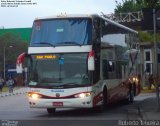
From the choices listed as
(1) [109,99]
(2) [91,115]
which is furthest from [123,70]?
(2) [91,115]

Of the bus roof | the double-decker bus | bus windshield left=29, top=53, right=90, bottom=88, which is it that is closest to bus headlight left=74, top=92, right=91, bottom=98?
the double-decker bus

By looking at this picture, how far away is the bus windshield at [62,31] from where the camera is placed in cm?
2092

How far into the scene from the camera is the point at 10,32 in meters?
101

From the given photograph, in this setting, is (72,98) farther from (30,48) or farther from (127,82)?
(127,82)

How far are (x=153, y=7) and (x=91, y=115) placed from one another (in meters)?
4.87

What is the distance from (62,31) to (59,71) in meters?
1.54

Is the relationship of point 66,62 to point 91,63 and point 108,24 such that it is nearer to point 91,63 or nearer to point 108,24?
point 91,63

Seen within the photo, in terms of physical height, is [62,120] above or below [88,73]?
below

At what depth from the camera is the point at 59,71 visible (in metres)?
20.7

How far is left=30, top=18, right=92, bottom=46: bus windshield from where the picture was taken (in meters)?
20.9

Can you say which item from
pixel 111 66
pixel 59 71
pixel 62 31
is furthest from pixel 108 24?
pixel 59 71

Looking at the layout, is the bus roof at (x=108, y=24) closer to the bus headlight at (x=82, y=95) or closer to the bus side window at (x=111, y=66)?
the bus side window at (x=111, y=66)

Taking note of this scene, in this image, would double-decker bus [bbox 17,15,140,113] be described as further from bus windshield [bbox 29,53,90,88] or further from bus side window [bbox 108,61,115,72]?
bus side window [bbox 108,61,115,72]

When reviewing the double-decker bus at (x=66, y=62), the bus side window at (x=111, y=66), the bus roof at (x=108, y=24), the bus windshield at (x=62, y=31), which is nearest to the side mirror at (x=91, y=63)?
the double-decker bus at (x=66, y=62)
